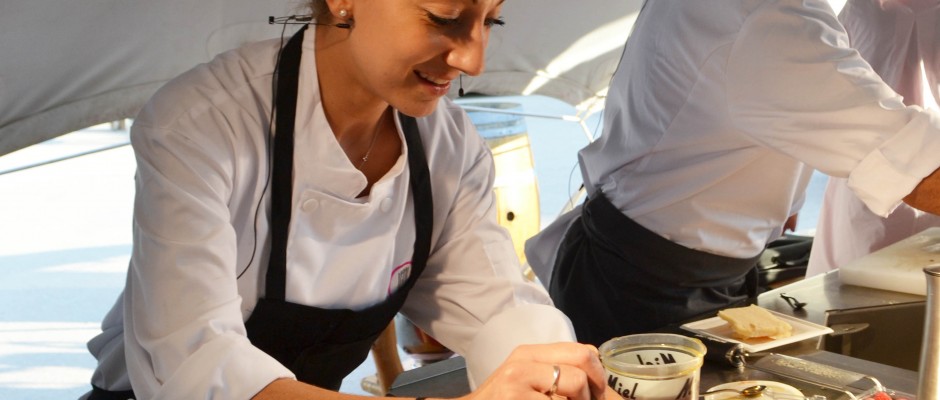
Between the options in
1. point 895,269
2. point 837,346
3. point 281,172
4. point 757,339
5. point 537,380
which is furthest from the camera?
point 895,269

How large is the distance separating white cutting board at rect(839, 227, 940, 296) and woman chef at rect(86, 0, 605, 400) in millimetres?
764

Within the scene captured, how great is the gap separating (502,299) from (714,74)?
66 cm

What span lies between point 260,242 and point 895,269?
48.9 inches

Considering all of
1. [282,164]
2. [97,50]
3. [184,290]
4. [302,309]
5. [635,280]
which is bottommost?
[635,280]

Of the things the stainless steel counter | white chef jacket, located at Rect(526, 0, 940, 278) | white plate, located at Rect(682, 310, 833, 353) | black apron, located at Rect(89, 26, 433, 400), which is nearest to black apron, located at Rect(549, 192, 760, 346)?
white chef jacket, located at Rect(526, 0, 940, 278)

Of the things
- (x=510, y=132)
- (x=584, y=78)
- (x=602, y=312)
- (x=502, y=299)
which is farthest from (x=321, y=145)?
(x=510, y=132)

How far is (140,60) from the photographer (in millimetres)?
2002

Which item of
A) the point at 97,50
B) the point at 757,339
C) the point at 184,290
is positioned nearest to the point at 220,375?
the point at 184,290

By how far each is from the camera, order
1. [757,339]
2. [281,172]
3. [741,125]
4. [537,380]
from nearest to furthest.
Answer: [537,380] → [281,172] → [757,339] → [741,125]

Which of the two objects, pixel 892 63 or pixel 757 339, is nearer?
pixel 757 339

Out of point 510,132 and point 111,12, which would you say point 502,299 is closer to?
point 111,12

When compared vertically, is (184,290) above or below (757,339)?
above

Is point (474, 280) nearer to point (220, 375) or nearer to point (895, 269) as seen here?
point (220, 375)

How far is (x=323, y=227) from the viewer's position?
1455 mm
